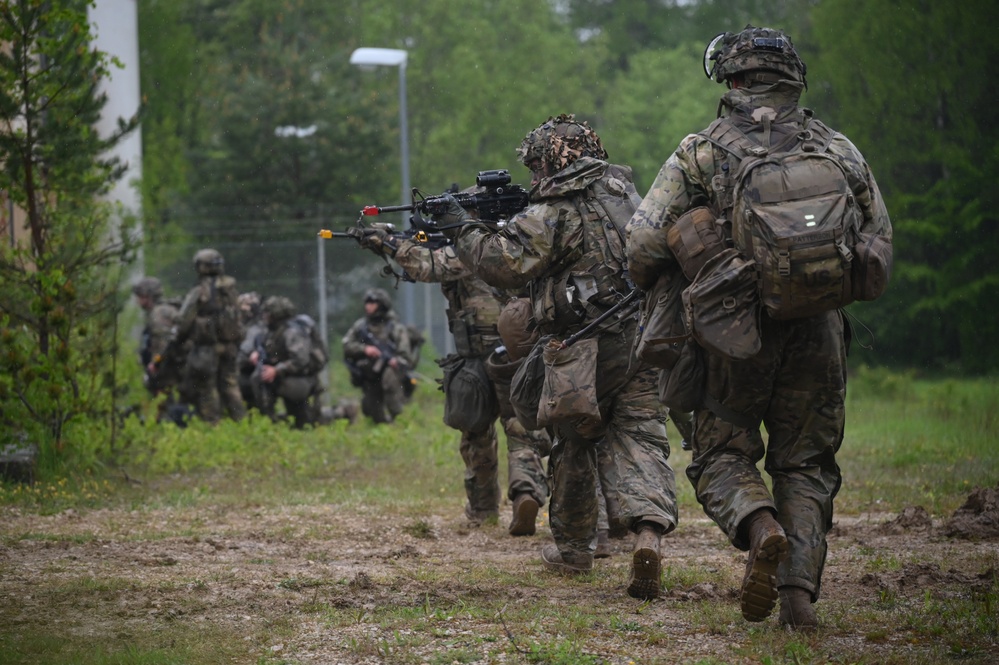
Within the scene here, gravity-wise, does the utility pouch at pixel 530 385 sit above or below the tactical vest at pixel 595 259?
below

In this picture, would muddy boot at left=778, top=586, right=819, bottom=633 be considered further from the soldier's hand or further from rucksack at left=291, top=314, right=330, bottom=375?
rucksack at left=291, top=314, right=330, bottom=375

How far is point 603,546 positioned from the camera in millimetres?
7480

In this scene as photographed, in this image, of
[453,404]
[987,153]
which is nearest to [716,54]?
[453,404]

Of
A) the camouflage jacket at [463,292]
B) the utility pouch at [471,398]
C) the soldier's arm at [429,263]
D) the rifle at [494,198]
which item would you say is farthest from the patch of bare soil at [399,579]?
the rifle at [494,198]

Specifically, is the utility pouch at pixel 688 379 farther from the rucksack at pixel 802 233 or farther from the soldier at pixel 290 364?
the soldier at pixel 290 364

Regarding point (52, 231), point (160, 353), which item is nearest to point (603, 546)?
point (52, 231)

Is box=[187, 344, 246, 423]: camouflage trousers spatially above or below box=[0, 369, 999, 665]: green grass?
above

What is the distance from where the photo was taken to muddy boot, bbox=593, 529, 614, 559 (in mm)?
7422

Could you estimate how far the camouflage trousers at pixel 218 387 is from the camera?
52.2 feet

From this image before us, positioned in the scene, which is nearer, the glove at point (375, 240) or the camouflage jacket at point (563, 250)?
the camouflage jacket at point (563, 250)

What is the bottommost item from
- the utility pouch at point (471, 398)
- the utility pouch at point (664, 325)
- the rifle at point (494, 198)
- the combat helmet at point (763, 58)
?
the utility pouch at point (471, 398)

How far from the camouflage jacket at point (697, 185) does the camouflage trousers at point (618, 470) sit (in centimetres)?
119

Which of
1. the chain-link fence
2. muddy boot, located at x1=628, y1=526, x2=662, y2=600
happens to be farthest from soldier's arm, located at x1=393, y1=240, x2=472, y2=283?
the chain-link fence

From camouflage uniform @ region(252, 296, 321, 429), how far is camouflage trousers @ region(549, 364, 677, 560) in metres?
9.01
